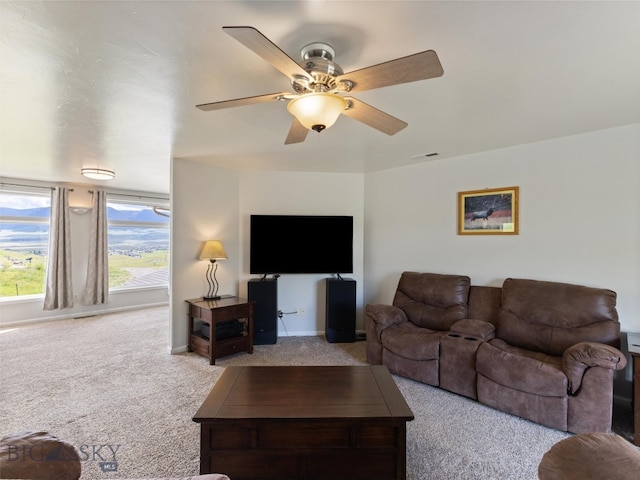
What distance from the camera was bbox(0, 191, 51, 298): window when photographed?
192 inches

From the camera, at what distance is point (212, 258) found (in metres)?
3.68

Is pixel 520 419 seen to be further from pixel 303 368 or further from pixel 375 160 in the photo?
pixel 375 160

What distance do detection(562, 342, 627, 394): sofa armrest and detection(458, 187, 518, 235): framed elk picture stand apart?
4.54 ft

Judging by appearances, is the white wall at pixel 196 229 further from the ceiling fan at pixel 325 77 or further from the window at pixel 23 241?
the window at pixel 23 241

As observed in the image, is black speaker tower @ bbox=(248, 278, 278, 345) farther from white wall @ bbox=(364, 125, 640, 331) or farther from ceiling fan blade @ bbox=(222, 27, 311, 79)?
ceiling fan blade @ bbox=(222, 27, 311, 79)

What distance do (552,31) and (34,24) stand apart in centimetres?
239

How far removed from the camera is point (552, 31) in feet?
4.58

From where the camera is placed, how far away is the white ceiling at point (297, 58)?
4.22 ft

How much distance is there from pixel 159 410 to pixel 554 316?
3.46m

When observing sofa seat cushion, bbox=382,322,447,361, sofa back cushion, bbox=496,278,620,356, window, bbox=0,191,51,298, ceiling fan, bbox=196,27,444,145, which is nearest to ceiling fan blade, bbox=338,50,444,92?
ceiling fan, bbox=196,27,444,145

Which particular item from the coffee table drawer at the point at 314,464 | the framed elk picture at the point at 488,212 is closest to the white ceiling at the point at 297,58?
the framed elk picture at the point at 488,212

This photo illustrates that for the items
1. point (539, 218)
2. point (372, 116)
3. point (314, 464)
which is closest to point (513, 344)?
point (539, 218)

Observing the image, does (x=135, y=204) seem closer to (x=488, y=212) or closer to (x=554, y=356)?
(x=488, y=212)

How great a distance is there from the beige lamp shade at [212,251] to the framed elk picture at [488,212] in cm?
297
